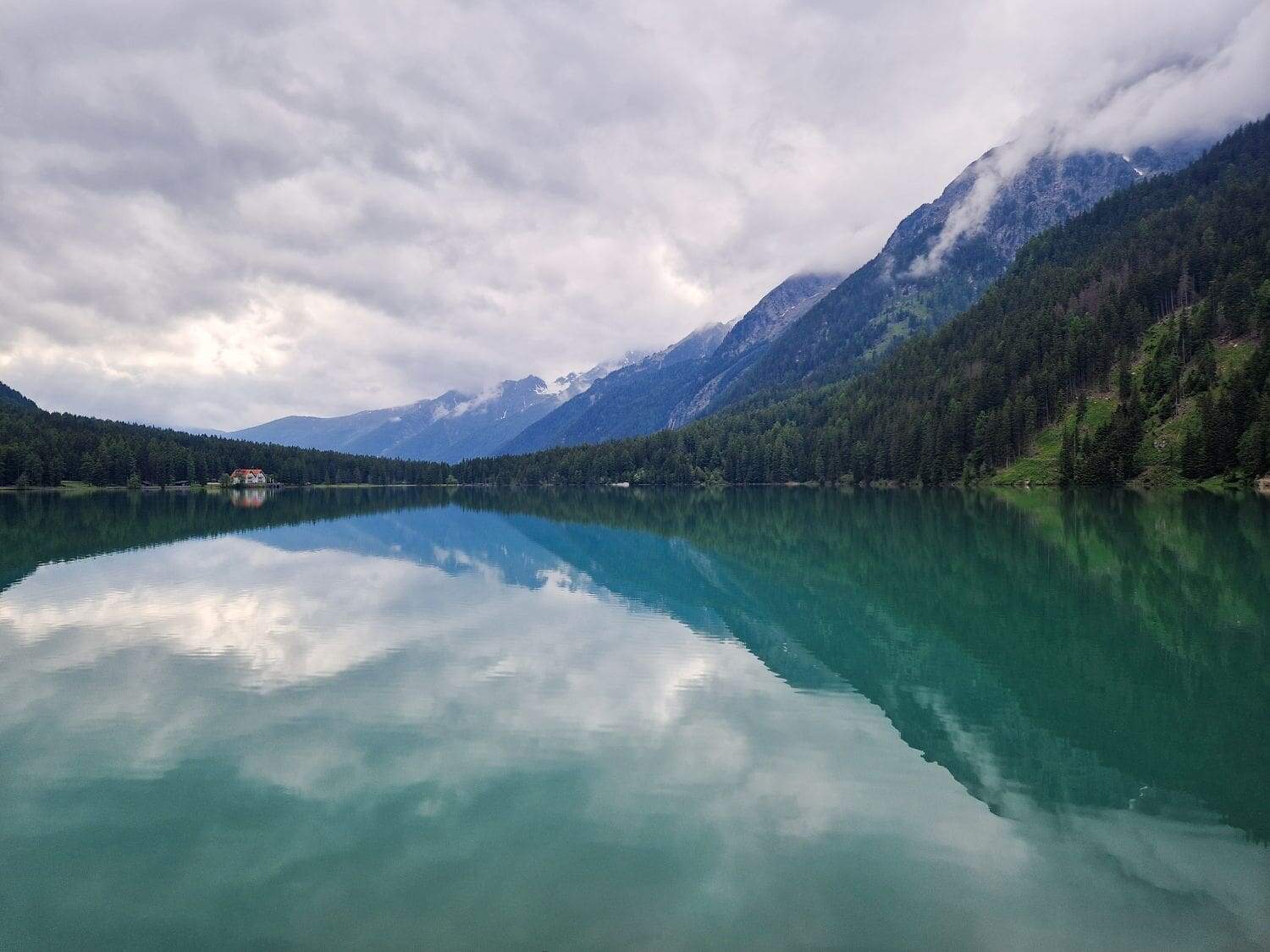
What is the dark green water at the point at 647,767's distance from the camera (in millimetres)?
10195

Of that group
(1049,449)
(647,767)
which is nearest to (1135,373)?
(1049,449)

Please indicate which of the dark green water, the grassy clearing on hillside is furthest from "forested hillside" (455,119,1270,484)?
the dark green water

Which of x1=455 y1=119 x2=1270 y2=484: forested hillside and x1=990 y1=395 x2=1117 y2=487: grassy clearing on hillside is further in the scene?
x1=990 y1=395 x2=1117 y2=487: grassy clearing on hillside

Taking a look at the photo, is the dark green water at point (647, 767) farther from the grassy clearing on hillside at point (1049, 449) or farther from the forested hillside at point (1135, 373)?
the grassy clearing on hillside at point (1049, 449)

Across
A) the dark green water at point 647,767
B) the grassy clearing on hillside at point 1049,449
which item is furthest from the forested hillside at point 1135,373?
the dark green water at point 647,767

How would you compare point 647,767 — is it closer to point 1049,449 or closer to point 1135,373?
A: point 1049,449

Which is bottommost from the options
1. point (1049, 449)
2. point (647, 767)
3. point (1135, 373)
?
point (647, 767)

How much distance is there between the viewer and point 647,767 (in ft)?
51.0

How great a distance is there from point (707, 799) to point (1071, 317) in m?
200

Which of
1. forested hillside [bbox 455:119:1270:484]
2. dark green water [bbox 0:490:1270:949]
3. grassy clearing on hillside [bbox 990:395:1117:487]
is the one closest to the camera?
dark green water [bbox 0:490:1270:949]

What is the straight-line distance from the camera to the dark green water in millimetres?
10195

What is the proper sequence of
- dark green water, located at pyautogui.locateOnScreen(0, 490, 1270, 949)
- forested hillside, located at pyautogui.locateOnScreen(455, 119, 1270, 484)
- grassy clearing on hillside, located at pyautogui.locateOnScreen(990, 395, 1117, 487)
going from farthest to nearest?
grassy clearing on hillside, located at pyautogui.locateOnScreen(990, 395, 1117, 487), forested hillside, located at pyautogui.locateOnScreen(455, 119, 1270, 484), dark green water, located at pyautogui.locateOnScreen(0, 490, 1270, 949)

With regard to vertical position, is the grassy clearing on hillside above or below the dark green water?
above

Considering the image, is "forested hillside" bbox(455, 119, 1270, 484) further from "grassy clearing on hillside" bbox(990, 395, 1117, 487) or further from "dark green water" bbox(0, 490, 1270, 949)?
"dark green water" bbox(0, 490, 1270, 949)
